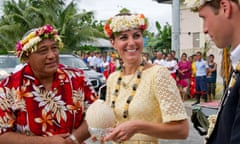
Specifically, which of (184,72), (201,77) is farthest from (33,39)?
(184,72)

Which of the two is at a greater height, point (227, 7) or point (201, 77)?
point (227, 7)

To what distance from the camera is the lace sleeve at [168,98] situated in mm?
2477

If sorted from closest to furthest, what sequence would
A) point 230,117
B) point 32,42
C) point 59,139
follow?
point 230,117, point 59,139, point 32,42

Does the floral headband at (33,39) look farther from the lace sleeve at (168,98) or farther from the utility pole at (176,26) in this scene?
the utility pole at (176,26)

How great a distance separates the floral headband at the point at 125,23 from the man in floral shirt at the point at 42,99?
1.61ft

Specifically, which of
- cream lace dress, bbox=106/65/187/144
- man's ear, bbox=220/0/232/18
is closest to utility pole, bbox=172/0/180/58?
cream lace dress, bbox=106/65/187/144

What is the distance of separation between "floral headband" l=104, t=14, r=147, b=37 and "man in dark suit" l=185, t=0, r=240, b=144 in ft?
3.20

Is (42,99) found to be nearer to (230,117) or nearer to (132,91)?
(132,91)

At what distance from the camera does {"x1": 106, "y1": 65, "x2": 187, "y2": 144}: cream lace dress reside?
250 cm

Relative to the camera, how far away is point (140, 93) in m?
2.64

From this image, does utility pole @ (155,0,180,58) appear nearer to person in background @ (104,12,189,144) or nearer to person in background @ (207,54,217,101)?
person in background @ (207,54,217,101)

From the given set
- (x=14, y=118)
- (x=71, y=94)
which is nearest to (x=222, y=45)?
(x=71, y=94)

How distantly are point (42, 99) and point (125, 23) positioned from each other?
81cm

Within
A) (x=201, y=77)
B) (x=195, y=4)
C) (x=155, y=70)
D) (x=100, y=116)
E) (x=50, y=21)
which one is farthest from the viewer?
(x=50, y=21)
